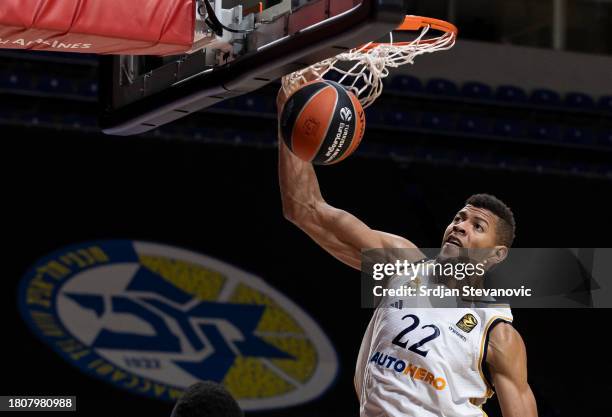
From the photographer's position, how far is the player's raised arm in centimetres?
465

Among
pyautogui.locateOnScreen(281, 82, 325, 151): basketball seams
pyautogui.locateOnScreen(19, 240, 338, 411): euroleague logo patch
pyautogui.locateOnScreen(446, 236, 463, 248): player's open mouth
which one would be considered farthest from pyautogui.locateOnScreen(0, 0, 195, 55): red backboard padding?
pyautogui.locateOnScreen(19, 240, 338, 411): euroleague logo patch

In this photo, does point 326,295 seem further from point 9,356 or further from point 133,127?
point 133,127

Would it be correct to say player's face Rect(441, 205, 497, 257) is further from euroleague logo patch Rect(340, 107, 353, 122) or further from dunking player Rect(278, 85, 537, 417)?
euroleague logo patch Rect(340, 107, 353, 122)

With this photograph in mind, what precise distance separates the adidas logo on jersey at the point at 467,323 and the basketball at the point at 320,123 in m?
0.95

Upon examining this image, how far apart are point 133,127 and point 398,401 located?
1.69 metres

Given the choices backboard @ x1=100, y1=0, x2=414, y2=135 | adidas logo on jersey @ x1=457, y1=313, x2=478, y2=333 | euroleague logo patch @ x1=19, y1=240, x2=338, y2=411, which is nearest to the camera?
backboard @ x1=100, y1=0, x2=414, y2=135

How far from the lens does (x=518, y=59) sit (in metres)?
12.6

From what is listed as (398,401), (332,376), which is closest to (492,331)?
(398,401)

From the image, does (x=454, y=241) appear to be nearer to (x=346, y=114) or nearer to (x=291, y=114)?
(x=346, y=114)

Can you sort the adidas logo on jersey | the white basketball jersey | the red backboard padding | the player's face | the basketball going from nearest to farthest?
the red backboard padding
the basketball
the white basketball jersey
the adidas logo on jersey
the player's face

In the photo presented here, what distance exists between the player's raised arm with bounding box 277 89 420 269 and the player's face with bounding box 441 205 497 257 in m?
0.24

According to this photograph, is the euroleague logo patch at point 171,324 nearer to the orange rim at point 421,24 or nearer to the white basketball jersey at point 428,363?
the white basketball jersey at point 428,363

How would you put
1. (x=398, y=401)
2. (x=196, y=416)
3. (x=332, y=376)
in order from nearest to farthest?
1. (x=196, y=416)
2. (x=398, y=401)
3. (x=332, y=376)

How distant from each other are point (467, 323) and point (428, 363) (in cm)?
27
